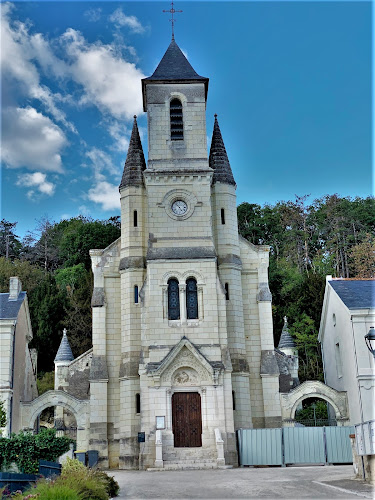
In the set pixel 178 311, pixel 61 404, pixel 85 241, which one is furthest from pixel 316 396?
pixel 85 241

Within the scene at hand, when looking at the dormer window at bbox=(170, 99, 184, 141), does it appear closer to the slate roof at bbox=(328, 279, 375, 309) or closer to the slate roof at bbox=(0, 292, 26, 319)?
the slate roof at bbox=(328, 279, 375, 309)

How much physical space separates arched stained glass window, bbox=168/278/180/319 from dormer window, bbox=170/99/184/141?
326 inches

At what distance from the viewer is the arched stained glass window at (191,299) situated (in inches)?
1208

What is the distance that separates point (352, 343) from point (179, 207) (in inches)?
438

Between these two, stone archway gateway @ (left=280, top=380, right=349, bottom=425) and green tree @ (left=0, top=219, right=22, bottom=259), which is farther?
green tree @ (left=0, top=219, right=22, bottom=259)

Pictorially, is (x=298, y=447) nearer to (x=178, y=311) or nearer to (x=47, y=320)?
(x=178, y=311)

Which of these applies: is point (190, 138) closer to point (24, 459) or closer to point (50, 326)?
point (24, 459)

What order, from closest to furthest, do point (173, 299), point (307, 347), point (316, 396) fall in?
1. point (173, 299)
2. point (316, 396)
3. point (307, 347)

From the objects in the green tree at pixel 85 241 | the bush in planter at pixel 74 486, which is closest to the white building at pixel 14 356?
the bush in planter at pixel 74 486

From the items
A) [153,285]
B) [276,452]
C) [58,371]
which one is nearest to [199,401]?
[276,452]

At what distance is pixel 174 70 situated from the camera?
35.9 meters

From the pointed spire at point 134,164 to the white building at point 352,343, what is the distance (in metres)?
12.1

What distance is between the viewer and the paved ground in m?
15.6

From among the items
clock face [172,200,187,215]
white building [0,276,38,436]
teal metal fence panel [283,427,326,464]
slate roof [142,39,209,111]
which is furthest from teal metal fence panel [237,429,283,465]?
slate roof [142,39,209,111]
